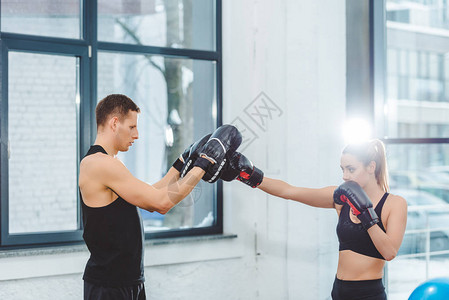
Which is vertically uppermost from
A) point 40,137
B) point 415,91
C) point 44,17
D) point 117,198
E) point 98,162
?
point 44,17

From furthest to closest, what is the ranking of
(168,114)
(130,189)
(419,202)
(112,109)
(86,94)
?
(419,202), (168,114), (86,94), (112,109), (130,189)

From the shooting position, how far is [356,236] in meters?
1.96

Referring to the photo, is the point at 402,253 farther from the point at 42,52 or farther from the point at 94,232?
the point at 42,52

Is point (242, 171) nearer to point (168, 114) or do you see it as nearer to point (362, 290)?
point (362, 290)

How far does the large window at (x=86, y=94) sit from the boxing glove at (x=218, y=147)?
1.00 feet

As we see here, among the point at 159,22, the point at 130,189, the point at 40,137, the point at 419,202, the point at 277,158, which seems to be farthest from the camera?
the point at 419,202

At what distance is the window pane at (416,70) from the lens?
9.45 feet

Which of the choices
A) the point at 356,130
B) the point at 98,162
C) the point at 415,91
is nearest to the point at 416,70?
the point at 415,91

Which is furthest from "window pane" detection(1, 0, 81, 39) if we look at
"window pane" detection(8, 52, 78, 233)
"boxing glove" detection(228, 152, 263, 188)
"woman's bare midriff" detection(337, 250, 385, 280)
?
"woman's bare midriff" detection(337, 250, 385, 280)

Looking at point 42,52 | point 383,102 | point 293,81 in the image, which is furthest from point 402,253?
point 42,52

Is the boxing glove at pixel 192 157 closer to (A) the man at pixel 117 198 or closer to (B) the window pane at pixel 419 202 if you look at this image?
(A) the man at pixel 117 198

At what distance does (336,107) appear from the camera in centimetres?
288

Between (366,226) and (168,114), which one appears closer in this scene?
(366,226)

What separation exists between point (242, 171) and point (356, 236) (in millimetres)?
562
